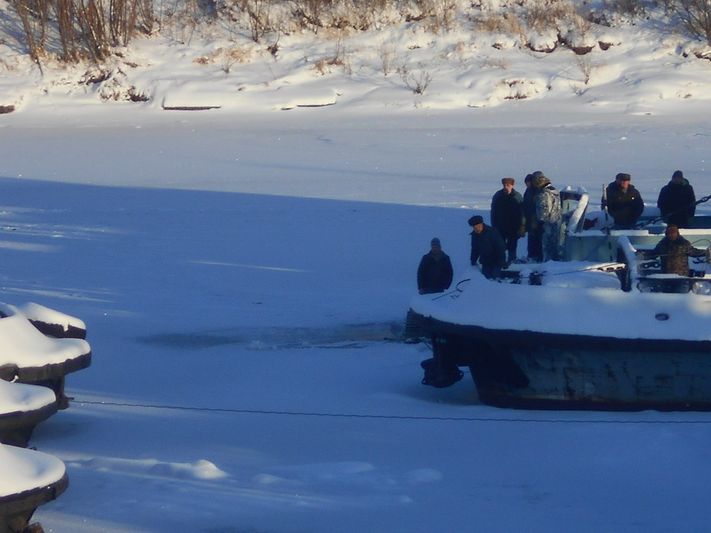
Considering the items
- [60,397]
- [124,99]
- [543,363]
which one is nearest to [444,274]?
[543,363]

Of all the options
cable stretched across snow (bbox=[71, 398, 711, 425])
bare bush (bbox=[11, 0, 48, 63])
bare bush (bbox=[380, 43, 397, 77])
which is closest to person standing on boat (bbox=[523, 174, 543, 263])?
cable stretched across snow (bbox=[71, 398, 711, 425])

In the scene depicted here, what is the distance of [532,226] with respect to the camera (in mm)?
12141

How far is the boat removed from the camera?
875 cm

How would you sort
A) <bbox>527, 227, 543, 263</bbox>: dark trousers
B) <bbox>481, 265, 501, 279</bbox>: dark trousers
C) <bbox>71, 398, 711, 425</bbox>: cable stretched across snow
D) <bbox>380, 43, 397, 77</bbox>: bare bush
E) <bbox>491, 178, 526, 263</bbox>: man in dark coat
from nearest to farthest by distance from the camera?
<bbox>71, 398, 711, 425</bbox>: cable stretched across snow, <bbox>481, 265, 501, 279</bbox>: dark trousers, <bbox>527, 227, 543, 263</bbox>: dark trousers, <bbox>491, 178, 526, 263</bbox>: man in dark coat, <bbox>380, 43, 397, 77</bbox>: bare bush

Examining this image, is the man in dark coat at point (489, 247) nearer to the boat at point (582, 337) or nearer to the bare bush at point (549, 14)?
the boat at point (582, 337)

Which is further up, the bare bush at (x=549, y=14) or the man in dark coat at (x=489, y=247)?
the bare bush at (x=549, y=14)

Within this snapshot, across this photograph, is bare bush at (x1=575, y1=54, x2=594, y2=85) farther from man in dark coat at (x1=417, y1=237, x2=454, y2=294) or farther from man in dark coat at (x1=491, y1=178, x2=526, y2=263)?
man in dark coat at (x1=417, y1=237, x2=454, y2=294)

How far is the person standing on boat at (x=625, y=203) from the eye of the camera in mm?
11852

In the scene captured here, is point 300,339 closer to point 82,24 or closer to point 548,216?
point 548,216

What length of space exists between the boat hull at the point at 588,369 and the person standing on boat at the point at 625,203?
3196mm

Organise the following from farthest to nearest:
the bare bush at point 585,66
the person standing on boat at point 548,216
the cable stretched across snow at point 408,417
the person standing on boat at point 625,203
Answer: the bare bush at point 585,66 < the person standing on boat at point 625,203 < the person standing on boat at point 548,216 < the cable stretched across snow at point 408,417

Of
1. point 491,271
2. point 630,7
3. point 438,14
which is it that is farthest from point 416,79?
point 491,271

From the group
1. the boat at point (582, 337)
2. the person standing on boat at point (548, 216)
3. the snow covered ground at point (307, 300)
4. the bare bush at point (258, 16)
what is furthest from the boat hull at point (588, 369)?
the bare bush at point (258, 16)

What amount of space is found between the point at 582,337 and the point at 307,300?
17.9 feet
